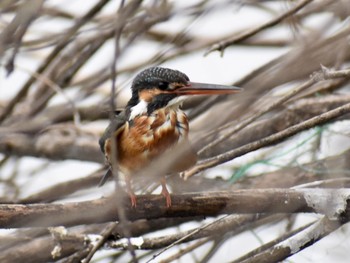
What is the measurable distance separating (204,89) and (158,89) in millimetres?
181

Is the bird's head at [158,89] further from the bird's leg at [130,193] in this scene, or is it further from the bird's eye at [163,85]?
the bird's leg at [130,193]

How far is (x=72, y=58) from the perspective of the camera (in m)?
3.86

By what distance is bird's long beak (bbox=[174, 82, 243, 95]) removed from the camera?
272cm

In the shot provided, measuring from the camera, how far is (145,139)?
110 inches

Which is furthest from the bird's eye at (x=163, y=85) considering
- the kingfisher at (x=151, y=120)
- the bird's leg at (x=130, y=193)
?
the bird's leg at (x=130, y=193)

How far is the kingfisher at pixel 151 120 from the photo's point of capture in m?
2.77

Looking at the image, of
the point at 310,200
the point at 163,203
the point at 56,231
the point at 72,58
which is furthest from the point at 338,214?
the point at 72,58

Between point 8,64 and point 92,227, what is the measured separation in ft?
2.86

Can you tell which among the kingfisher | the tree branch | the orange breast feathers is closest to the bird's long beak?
the kingfisher

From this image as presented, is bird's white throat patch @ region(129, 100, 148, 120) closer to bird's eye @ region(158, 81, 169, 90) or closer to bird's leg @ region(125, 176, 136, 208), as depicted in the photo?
bird's eye @ region(158, 81, 169, 90)

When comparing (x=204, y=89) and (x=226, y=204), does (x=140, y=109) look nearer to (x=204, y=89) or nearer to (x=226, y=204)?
(x=204, y=89)

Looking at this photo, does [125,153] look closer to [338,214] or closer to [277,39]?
[338,214]

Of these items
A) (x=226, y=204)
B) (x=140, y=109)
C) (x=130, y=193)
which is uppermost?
(x=140, y=109)

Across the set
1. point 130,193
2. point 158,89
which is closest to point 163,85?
point 158,89
